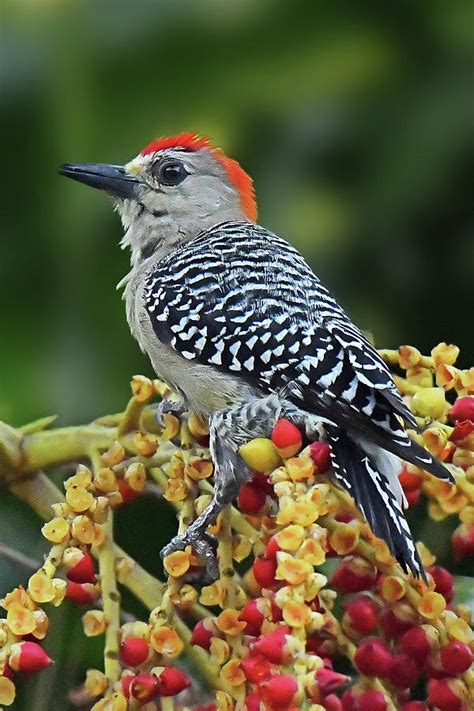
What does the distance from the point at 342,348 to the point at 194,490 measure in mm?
295

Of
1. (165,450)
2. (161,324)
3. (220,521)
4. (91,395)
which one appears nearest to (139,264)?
(161,324)

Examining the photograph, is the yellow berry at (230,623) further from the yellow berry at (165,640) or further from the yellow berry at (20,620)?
the yellow berry at (20,620)

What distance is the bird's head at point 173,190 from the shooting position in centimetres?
154

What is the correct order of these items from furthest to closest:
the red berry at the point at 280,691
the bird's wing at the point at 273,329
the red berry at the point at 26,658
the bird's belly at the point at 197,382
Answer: the bird's belly at the point at 197,382
the bird's wing at the point at 273,329
the red berry at the point at 26,658
the red berry at the point at 280,691

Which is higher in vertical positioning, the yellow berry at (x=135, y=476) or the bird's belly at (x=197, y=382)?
the yellow berry at (x=135, y=476)

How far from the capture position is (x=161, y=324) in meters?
1.38

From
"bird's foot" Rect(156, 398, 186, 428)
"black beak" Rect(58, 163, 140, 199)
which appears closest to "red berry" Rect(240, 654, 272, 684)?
"bird's foot" Rect(156, 398, 186, 428)

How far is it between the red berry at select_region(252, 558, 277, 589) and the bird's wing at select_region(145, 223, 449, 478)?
17 cm

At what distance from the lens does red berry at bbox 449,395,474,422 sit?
1.03 meters

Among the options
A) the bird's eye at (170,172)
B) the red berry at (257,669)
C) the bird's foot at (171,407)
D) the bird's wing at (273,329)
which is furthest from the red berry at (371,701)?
the bird's eye at (170,172)

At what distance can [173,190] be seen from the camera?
5.23 ft

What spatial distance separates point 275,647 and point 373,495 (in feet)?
0.84

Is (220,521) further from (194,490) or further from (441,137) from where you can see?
(441,137)

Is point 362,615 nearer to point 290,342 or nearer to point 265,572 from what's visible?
point 265,572
